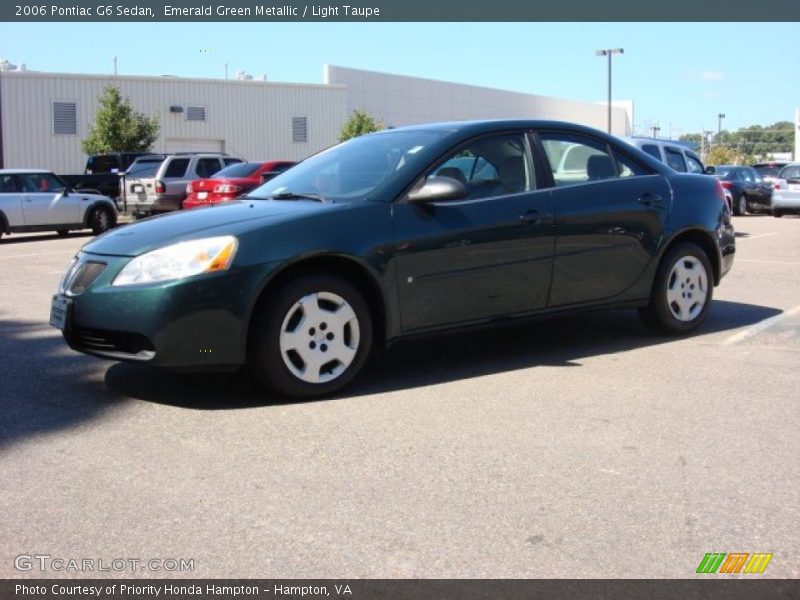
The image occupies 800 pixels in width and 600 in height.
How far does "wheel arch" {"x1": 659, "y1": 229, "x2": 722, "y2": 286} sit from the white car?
1486 cm

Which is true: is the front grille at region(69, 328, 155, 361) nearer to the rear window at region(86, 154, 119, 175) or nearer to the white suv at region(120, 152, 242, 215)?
the white suv at region(120, 152, 242, 215)

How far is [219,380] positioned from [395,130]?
7.14 feet

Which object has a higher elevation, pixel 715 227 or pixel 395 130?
pixel 395 130

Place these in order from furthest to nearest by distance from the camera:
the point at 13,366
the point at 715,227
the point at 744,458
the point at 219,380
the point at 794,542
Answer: the point at 715,227
the point at 13,366
the point at 219,380
the point at 744,458
the point at 794,542

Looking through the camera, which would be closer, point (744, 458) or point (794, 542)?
point (794, 542)

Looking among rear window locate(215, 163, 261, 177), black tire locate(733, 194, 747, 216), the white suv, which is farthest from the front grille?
black tire locate(733, 194, 747, 216)

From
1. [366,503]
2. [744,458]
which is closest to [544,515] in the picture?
[366,503]

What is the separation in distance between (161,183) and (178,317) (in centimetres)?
1799

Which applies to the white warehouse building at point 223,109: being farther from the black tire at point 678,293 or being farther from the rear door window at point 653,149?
the black tire at point 678,293

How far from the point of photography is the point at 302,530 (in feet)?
11.2

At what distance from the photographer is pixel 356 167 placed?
6.00m
